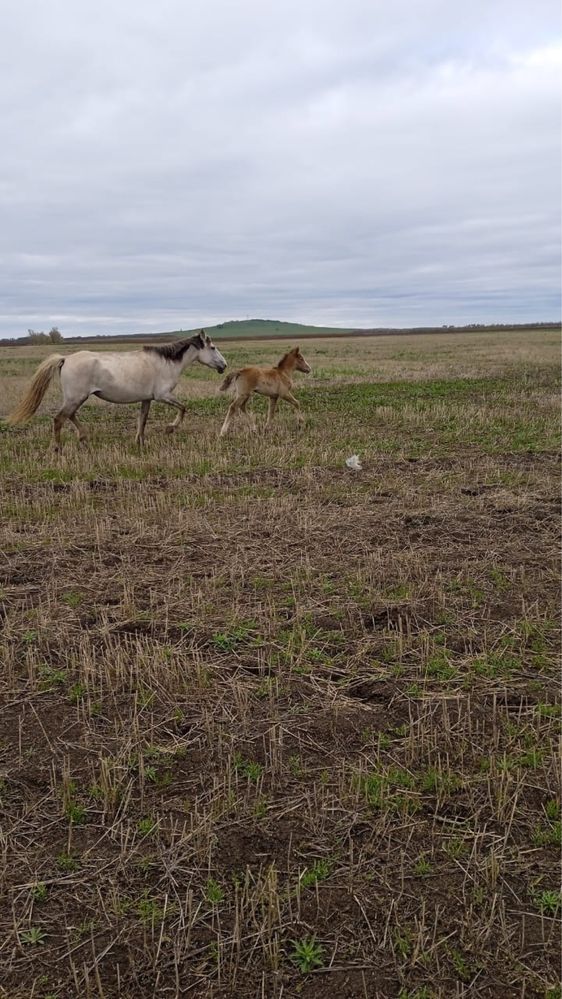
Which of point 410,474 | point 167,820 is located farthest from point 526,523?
point 167,820

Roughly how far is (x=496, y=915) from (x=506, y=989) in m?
0.29

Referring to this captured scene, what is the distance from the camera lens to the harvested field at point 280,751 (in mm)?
2379

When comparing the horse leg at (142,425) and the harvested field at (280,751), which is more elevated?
the horse leg at (142,425)

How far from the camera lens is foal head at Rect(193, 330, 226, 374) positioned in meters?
13.5

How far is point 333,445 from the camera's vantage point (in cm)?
1224

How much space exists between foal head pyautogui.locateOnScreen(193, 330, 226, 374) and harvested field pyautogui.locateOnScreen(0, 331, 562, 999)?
6.35 meters

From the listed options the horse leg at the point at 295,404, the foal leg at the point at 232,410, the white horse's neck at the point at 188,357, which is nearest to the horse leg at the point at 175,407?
the white horse's neck at the point at 188,357

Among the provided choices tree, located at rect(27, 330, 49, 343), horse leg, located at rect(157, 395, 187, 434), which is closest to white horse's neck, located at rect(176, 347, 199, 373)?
horse leg, located at rect(157, 395, 187, 434)

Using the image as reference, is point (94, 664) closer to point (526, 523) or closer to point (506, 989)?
Result: point (506, 989)

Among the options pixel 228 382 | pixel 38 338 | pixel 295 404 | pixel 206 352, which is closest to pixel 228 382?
pixel 228 382

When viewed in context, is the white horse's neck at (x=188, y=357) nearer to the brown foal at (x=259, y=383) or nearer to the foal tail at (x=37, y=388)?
the brown foal at (x=259, y=383)

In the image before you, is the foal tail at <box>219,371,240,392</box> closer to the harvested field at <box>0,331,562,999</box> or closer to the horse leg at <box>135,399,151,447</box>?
the horse leg at <box>135,399,151,447</box>

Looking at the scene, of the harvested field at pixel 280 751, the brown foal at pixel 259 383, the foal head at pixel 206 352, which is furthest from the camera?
the brown foal at pixel 259 383

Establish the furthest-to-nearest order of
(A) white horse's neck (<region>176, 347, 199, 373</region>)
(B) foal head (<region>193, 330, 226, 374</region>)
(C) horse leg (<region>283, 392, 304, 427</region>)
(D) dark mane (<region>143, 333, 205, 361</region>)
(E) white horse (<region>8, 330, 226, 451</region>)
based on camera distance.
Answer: (C) horse leg (<region>283, 392, 304, 427</region>)
(B) foal head (<region>193, 330, 226, 374</region>)
(A) white horse's neck (<region>176, 347, 199, 373</region>)
(D) dark mane (<region>143, 333, 205, 361</region>)
(E) white horse (<region>8, 330, 226, 451</region>)
